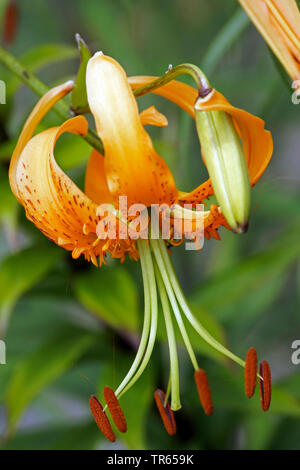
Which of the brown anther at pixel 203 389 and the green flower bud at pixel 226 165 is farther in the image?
the brown anther at pixel 203 389

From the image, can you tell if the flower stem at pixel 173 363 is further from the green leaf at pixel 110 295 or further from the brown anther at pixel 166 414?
the green leaf at pixel 110 295

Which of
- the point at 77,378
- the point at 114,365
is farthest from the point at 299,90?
the point at 77,378

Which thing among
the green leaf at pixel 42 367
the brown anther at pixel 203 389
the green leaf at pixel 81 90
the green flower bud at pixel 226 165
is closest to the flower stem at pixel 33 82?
the green leaf at pixel 81 90

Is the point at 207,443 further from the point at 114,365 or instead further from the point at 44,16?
the point at 44,16

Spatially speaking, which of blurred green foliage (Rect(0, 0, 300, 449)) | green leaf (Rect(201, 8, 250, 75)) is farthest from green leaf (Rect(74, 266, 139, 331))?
green leaf (Rect(201, 8, 250, 75))

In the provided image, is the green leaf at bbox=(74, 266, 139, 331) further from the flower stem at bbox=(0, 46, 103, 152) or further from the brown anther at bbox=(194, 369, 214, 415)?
the flower stem at bbox=(0, 46, 103, 152)
